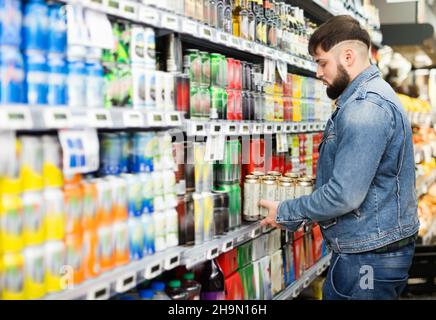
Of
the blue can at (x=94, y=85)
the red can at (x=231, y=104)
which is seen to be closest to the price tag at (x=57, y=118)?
the blue can at (x=94, y=85)

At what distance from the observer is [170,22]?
2.09 meters

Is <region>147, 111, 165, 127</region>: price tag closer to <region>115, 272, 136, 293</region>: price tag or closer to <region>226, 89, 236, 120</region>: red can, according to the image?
<region>115, 272, 136, 293</region>: price tag

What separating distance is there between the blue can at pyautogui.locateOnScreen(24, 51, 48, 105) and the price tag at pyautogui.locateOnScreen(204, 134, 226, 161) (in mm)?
1000

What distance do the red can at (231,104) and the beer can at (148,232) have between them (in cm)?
86

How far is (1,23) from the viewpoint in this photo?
146 cm

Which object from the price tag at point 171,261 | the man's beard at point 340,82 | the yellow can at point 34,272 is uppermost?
the man's beard at point 340,82

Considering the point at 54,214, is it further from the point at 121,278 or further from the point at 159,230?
the point at 159,230

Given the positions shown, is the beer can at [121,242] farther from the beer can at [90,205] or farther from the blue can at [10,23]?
the blue can at [10,23]

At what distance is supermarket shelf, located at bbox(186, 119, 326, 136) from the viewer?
2289mm

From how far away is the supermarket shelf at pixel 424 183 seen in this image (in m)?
5.58

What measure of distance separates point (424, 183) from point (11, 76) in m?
5.22

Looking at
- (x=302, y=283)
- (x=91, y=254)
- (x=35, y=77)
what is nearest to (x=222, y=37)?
(x=35, y=77)
